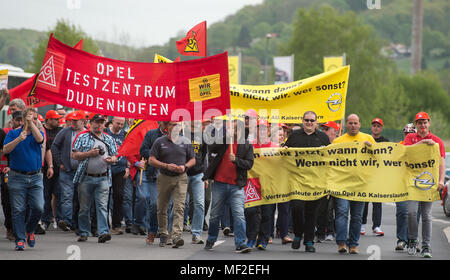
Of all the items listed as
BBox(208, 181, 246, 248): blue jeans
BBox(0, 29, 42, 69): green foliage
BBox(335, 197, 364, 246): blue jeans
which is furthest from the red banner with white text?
BBox(0, 29, 42, 69): green foliage

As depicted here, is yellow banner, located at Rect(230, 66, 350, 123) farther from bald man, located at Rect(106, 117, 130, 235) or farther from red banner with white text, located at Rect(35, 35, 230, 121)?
red banner with white text, located at Rect(35, 35, 230, 121)

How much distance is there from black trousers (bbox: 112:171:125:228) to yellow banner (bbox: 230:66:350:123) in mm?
2728

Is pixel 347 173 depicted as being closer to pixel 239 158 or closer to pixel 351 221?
pixel 351 221

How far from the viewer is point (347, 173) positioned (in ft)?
A: 36.2

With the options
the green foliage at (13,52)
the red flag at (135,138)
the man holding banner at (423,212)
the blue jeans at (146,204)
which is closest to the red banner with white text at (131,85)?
the blue jeans at (146,204)

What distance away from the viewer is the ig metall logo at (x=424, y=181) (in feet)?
34.1

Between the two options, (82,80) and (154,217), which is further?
(154,217)

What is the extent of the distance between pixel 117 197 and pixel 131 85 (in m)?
3.36

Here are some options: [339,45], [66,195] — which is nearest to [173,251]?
[66,195]

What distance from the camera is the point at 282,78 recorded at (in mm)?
41125

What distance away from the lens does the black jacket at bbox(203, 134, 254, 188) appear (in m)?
10.7
